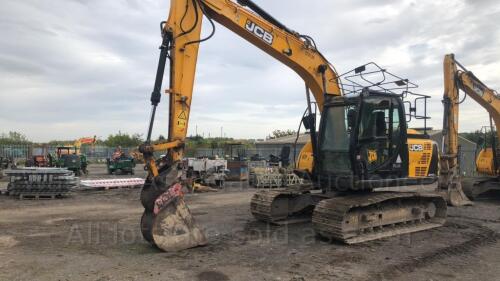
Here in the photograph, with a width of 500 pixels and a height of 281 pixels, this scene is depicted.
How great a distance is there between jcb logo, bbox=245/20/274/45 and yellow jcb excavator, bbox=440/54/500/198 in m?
6.70

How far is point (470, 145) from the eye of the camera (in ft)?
113

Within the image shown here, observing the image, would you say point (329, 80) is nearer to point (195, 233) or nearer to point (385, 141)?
point (385, 141)

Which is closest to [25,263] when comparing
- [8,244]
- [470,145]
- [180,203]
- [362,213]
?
[8,244]

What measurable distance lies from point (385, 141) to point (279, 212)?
270 centimetres

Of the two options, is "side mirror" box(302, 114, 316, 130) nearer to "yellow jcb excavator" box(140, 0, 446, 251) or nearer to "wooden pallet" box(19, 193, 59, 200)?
"yellow jcb excavator" box(140, 0, 446, 251)

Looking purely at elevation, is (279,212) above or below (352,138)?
below

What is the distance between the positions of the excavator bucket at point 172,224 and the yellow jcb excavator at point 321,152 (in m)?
0.02

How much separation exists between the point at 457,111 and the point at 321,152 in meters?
6.19

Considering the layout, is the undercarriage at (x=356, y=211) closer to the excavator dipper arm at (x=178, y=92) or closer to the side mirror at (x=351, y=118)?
the side mirror at (x=351, y=118)

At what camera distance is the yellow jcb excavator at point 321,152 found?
711cm

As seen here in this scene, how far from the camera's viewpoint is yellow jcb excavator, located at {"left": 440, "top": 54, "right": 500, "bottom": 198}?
1284cm

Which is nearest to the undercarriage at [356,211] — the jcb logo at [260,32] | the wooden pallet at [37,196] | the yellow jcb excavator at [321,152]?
the yellow jcb excavator at [321,152]

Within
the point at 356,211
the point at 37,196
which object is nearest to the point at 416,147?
the point at 356,211

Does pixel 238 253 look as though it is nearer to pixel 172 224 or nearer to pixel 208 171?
pixel 172 224
